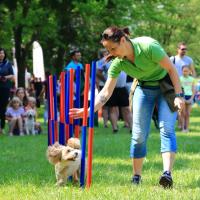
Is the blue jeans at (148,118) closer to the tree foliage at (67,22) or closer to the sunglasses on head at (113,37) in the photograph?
the sunglasses on head at (113,37)

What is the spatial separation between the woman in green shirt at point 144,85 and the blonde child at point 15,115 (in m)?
8.59

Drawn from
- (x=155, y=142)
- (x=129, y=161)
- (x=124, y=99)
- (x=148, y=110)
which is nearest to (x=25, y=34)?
(x=124, y=99)

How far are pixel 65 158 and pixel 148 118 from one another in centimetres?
103

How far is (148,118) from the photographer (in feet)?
22.0

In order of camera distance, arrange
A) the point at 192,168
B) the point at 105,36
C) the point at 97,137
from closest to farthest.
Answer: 1. the point at 105,36
2. the point at 192,168
3. the point at 97,137

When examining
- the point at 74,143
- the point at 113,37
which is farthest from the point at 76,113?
the point at 113,37

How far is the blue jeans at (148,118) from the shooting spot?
6.48 meters

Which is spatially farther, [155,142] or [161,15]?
[161,15]

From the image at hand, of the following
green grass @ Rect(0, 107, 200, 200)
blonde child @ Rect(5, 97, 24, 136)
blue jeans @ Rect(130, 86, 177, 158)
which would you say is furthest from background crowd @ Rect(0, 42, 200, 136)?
blue jeans @ Rect(130, 86, 177, 158)

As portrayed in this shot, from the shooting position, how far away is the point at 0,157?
9977 mm

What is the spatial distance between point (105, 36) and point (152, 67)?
24.5 inches

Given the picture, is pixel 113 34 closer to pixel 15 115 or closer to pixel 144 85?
pixel 144 85

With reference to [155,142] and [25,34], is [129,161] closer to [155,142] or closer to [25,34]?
[155,142]

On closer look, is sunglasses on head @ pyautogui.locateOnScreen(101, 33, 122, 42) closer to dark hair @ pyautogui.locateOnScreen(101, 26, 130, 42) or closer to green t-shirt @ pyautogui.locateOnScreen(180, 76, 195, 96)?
dark hair @ pyautogui.locateOnScreen(101, 26, 130, 42)
